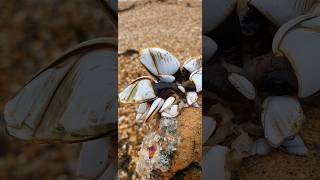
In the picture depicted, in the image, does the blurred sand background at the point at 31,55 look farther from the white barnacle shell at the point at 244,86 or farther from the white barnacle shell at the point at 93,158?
the white barnacle shell at the point at 244,86

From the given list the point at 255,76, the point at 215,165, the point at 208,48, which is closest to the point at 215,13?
the point at 208,48

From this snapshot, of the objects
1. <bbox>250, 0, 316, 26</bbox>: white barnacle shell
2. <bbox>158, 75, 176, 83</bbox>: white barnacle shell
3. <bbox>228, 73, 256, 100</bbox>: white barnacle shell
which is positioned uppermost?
<bbox>250, 0, 316, 26</bbox>: white barnacle shell

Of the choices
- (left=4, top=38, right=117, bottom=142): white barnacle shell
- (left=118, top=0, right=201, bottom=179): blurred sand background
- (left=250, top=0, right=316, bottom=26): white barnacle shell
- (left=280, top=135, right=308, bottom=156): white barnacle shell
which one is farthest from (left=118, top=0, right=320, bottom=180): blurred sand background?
(left=280, top=135, right=308, bottom=156): white barnacle shell

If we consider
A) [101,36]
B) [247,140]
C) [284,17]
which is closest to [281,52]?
[284,17]

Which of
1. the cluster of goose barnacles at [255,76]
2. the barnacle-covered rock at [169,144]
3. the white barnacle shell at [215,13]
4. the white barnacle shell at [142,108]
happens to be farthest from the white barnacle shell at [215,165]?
the white barnacle shell at [215,13]

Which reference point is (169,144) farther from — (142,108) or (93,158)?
(93,158)

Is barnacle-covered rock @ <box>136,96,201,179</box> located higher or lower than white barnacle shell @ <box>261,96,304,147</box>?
higher

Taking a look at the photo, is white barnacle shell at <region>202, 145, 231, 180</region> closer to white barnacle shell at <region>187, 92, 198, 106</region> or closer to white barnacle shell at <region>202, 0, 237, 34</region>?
white barnacle shell at <region>187, 92, 198, 106</region>
